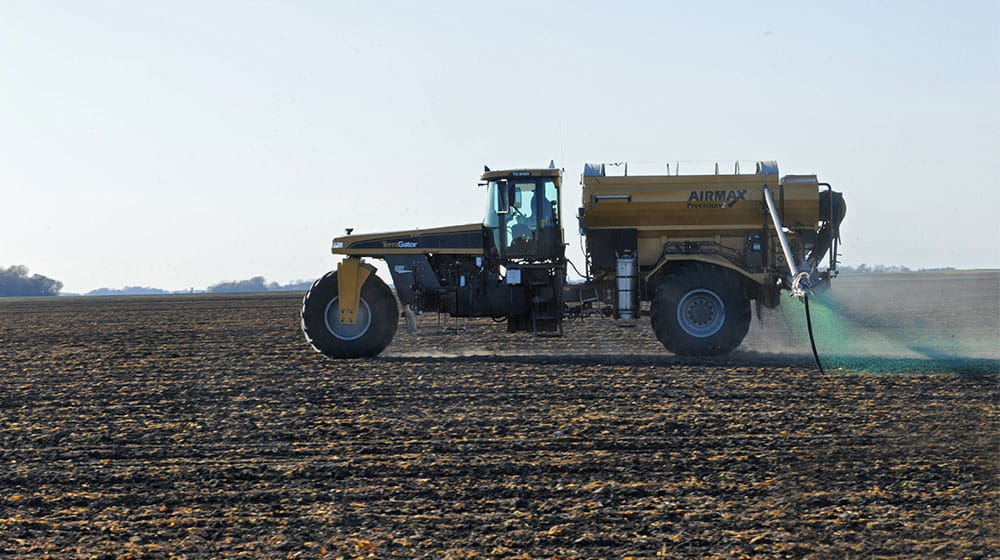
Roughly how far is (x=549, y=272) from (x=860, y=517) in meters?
10.2

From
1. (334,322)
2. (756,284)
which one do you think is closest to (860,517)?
(756,284)

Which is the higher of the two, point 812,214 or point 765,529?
point 812,214

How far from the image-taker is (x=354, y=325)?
1747 centimetres

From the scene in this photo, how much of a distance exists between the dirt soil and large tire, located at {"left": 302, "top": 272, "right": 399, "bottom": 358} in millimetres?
1159

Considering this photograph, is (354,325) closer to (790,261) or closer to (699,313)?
(699,313)

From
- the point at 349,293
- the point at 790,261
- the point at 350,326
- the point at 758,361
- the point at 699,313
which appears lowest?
the point at 758,361

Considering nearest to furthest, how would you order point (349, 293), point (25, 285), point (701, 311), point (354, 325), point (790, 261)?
point (790, 261) < point (701, 311) < point (349, 293) < point (354, 325) < point (25, 285)

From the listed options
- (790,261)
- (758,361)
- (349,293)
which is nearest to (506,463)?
(758,361)

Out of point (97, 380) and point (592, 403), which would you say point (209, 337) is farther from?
point (592, 403)

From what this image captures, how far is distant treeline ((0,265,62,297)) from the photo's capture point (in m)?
142

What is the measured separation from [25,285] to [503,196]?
141151 mm

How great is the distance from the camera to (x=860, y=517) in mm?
7242

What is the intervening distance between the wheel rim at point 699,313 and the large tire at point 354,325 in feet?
15.2

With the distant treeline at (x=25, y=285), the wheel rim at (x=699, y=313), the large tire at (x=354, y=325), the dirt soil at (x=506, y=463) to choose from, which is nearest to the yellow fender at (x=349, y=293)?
the large tire at (x=354, y=325)
